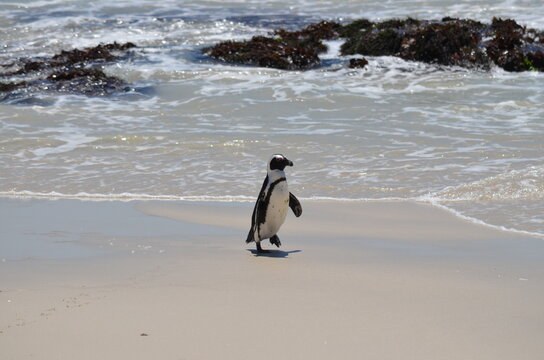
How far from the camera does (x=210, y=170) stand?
798 cm

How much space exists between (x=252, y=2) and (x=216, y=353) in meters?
18.9

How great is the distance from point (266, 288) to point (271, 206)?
1.11 meters

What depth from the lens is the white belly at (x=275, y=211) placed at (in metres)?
5.17

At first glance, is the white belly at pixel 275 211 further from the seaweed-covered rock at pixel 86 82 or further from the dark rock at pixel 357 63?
the dark rock at pixel 357 63

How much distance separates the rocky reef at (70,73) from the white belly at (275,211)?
7.32m

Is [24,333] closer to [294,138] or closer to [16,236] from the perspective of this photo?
[16,236]

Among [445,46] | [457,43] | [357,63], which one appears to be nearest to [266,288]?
[357,63]

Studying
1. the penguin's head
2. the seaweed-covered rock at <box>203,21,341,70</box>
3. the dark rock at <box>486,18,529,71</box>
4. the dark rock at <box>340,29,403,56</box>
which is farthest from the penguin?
the dark rock at <box>340,29,403,56</box>

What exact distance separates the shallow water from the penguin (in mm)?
1598

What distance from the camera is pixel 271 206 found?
5.23 metres

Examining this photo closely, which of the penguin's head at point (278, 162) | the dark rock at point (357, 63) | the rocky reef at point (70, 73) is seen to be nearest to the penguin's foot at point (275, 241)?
the penguin's head at point (278, 162)

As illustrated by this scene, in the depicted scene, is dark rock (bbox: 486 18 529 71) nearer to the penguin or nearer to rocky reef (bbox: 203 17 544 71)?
rocky reef (bbox: 203 17 544 71)

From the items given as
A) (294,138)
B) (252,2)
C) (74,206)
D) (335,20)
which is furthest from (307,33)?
(74,206)

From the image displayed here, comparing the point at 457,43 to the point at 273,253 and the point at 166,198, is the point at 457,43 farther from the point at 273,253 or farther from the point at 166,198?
the point at 273,253
